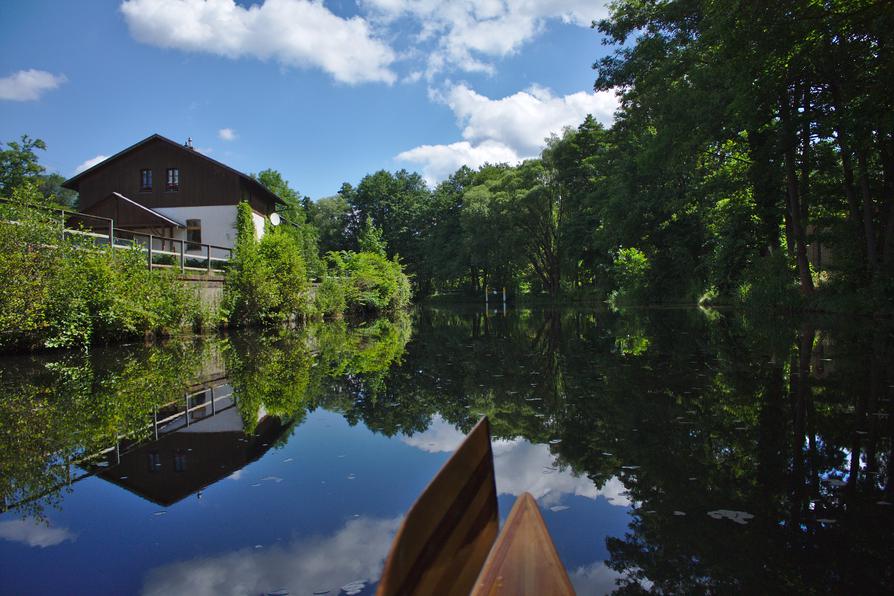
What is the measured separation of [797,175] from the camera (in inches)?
828

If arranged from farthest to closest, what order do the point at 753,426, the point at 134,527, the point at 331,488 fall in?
the point at 753,426 < the point at 331,488 < the point at 134,527

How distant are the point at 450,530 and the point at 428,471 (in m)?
2.44

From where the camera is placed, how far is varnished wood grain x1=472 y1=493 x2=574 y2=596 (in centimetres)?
159

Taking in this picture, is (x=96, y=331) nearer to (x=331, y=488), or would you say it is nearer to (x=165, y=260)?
(x=165, y=260)

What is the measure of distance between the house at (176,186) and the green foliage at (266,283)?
1219 cm

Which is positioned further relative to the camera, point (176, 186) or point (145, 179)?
point (145, 179)

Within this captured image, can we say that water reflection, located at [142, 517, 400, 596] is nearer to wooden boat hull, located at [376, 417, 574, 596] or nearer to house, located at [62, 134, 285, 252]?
wooden boat hull, located at [376, 417, 574, 596]

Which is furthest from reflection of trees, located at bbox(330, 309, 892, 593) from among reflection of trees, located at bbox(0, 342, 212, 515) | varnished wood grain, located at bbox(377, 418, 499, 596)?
reflection of trees, located at bbox(0, 342, 212, 515)

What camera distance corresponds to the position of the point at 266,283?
19.7 meters

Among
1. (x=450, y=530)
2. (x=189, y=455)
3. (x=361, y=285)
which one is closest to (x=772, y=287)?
(x=361, y=285)

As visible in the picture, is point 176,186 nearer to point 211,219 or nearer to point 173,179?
point 173,179

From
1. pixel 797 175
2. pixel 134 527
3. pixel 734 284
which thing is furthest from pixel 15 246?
pixel 734 284

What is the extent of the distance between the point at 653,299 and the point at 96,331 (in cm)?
3069

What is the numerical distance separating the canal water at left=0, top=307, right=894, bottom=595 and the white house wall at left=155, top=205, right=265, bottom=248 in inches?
973
